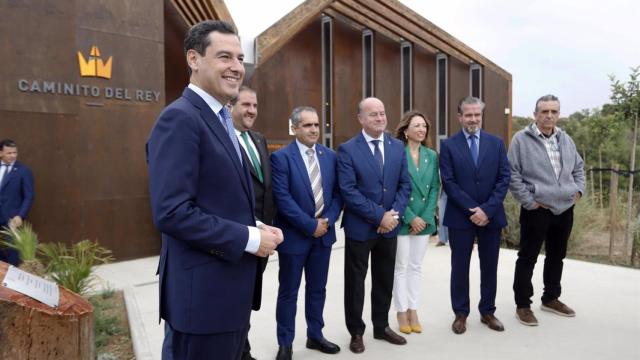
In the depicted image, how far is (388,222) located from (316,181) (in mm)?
605

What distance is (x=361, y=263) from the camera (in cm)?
369

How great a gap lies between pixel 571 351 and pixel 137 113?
19.6 feet

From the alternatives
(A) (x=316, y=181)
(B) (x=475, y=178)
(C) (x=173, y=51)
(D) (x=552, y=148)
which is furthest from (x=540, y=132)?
(C) (x=173, y=51)

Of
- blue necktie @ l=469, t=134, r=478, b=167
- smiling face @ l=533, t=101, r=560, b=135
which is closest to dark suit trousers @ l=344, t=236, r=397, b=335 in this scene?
blue necktie @ l=469, t=134, r=478, b=167

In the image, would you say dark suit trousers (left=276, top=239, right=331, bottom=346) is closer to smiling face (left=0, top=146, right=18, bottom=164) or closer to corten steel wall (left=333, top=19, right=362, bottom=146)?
smiling face (left=0, top=146, right=18, bottom=164)

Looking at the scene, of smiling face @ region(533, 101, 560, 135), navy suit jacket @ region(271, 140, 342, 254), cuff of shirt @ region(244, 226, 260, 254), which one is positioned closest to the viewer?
cuff of shirt @ region(244, 226, 260, 254)

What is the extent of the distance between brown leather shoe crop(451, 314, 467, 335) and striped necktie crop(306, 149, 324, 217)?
5.00 ft

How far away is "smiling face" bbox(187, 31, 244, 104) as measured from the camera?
69.7 inches

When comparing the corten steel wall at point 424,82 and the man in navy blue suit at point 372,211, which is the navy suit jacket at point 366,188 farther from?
the corten steel wall at point 424,82

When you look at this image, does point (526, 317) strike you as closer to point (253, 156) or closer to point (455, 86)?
point (253, 156)

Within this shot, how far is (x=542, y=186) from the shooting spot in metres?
4.15

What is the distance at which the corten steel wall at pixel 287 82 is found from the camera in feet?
40.0

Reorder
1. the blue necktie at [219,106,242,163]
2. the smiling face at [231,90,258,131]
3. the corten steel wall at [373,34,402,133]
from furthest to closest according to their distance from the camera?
the corten steel wall at [373,34,402,133], the smiling face at [231,90,258,131], the blue necktie at [219,106,242,163]

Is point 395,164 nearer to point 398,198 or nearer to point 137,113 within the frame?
point 398,198
